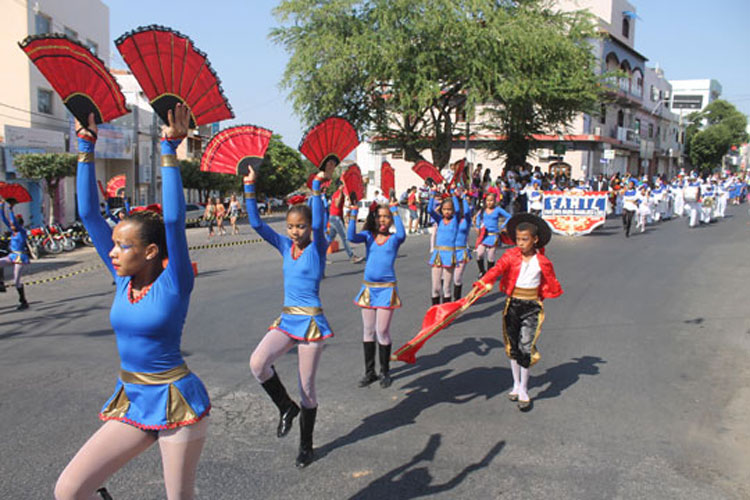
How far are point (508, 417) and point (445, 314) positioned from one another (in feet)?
3.70

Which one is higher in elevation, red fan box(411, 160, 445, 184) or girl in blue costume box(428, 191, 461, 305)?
red fan box(411, 160, 445, 184)

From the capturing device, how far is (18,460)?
13.9 ft

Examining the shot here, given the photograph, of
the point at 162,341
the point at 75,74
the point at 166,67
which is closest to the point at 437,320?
the point at 162,341

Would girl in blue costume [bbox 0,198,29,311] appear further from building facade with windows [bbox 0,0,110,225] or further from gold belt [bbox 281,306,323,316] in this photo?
building facade with windows [bbox 0,0,110,225]

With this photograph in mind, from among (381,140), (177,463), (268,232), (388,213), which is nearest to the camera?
(177,463)

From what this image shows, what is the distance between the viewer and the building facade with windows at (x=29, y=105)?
77.3 feet

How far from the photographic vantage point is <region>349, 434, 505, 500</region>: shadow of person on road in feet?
12.7

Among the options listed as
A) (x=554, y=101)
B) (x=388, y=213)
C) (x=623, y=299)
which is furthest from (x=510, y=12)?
(x=388, y=213)

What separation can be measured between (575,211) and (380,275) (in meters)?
16.1

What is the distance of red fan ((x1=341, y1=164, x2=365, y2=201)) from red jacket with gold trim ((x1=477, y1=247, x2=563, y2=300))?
1.99 metres

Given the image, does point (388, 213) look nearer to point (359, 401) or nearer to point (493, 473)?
point (359, 401)

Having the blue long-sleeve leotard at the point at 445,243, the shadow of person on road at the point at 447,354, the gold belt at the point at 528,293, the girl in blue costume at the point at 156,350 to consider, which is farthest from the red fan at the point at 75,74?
the blue long-sleeve leotard at the point at 445,243

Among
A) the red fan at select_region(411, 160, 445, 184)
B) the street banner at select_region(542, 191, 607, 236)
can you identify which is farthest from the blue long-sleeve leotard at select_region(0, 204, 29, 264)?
the street banner at select_region(542, 191, 607, 236)

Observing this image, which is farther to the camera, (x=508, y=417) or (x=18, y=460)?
(x=508, y=417)
